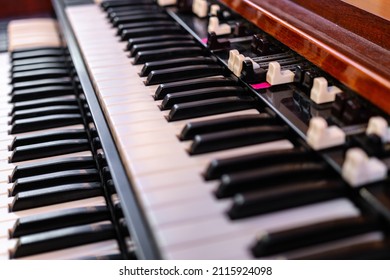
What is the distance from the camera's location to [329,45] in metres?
1.58

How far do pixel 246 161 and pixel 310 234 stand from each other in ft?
0.91

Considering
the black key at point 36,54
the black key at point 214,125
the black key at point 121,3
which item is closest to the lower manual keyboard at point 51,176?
the black key at point 36,54

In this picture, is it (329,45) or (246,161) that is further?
(329,45)

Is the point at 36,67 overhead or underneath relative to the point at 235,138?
underneath

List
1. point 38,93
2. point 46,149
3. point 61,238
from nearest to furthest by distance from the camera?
point 61,238 → point 46,149 → point 38,93

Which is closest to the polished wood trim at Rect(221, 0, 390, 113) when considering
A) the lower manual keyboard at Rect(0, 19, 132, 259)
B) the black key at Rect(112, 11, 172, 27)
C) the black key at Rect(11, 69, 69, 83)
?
the black key at Rect(112, 11, 172, 27)

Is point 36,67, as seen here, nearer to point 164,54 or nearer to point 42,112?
point 42,112

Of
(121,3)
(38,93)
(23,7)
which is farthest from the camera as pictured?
(23,7)

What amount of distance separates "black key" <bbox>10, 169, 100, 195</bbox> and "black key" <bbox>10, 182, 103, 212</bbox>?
0.11 ft

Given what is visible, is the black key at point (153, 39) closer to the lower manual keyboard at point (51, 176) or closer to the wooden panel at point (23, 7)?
the lower manual keyboard at point (51, 176)

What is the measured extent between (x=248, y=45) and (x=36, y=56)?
45.9 inches

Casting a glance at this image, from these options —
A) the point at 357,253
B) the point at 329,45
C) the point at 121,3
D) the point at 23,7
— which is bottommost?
the point at 23,7

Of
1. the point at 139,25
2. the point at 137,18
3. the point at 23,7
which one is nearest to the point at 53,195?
the point at 139,25
